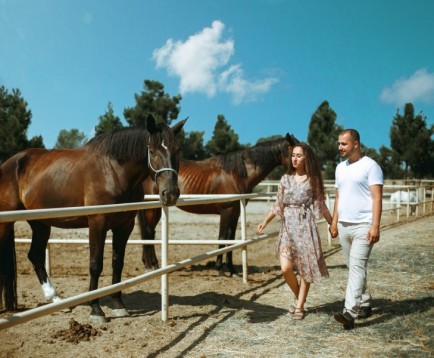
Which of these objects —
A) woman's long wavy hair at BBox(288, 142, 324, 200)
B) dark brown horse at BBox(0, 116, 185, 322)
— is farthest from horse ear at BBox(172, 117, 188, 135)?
woman's long wavy hair at BBox(288, 142, 324, 200)

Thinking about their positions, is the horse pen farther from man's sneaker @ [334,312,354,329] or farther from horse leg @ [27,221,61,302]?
horse leg @ [27,221,61,302]

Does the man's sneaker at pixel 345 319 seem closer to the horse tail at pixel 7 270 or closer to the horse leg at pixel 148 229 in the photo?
the horse tail at pixel 7 270

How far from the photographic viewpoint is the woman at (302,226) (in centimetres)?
373

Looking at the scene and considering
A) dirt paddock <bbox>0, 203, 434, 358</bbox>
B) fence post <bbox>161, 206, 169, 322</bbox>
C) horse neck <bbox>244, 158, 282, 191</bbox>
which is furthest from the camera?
horse neck <bbox>244, 158, 282, 191</bbox>

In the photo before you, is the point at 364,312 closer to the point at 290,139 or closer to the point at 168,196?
the point at 168,196

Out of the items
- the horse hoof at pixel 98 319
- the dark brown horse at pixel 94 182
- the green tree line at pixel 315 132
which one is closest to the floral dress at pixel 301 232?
the dark brown horse at pixel 94 182

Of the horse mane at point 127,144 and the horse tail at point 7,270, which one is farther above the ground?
the horse mane at point 127,144

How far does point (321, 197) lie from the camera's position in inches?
151

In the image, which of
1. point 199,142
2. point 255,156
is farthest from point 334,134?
point 255,156

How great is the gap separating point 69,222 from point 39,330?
112 centimetres

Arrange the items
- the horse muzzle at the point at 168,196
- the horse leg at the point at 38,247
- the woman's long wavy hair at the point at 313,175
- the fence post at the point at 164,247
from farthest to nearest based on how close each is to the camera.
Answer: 1. the horse leg at the point at 38,247
2. the woman's long wavy hair at the point at 313,175
3. the fence post at the point at 164,247
4. the horse muzzle at the point at 168,196

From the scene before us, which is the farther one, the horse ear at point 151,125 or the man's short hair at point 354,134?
the horse ear at point 151,125

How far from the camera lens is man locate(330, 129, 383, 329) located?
338 cm

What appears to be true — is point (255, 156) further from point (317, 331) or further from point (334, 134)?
point (334, 134)
